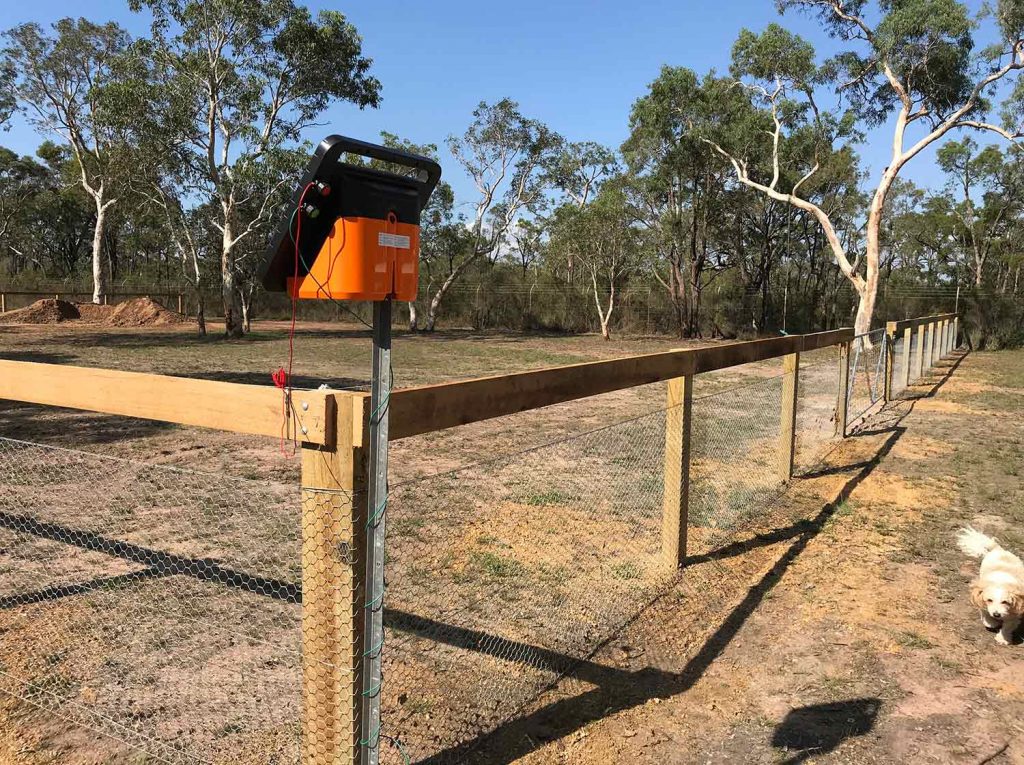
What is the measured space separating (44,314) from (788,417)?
30.4m

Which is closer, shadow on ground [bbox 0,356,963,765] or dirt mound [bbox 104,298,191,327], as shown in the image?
shadow on ground [bbox 0,356,963,765]

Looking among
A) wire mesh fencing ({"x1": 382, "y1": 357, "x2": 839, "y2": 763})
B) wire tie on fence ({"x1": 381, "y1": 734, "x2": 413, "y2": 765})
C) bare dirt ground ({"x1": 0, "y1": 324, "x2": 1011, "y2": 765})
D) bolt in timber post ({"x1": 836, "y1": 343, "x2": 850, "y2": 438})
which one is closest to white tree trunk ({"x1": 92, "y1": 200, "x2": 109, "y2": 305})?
bare dirt ground ({"x1": 0, "y1": 324, "x2": 1011, "y2": 765})

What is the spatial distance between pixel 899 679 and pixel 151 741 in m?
2.77

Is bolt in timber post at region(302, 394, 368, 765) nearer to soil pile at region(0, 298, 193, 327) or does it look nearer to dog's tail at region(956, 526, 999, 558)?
dog's tail at region(956, 526, 999, 558)

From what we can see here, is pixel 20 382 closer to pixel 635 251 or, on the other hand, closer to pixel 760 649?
pixel 760 649

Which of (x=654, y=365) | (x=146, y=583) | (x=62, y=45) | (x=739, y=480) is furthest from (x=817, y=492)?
(x=62, y=45)

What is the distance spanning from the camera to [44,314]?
92.9 ft

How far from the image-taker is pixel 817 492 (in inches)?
229

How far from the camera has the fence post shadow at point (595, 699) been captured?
2.38m

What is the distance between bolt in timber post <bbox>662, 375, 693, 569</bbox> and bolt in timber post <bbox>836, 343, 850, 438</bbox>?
4.18 meters

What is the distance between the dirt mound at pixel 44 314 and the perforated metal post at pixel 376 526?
31431 millimetres

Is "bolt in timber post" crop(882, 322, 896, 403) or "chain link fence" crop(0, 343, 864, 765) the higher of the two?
"bolt in timber post" crop(882, 322, 896, 403)

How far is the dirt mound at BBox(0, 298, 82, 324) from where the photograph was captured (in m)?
27.7

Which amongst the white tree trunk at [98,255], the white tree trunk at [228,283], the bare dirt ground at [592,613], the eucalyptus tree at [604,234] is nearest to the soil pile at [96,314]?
the white tree trunk at [98,255]
